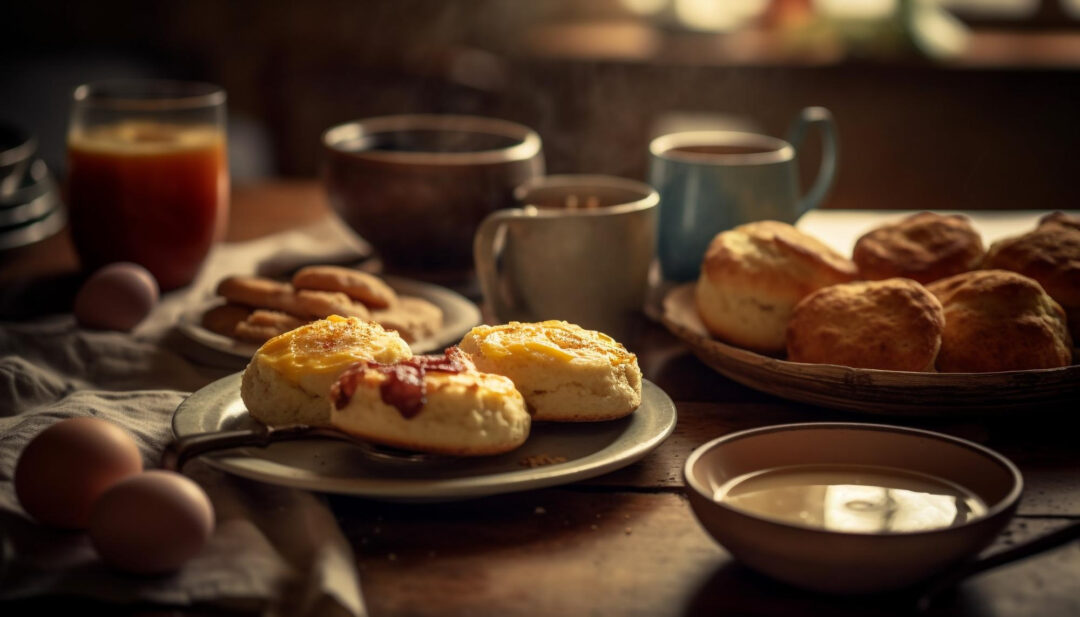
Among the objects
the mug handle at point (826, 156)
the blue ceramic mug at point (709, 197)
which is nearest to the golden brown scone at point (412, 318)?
the blue ceramic mug at point (709, 197)

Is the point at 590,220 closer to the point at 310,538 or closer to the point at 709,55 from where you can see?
the point at 310,538

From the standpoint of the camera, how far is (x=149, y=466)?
95cm

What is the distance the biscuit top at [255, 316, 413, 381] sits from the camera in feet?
3.03

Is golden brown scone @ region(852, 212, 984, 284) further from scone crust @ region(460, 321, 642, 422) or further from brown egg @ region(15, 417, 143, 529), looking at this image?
brown egg @ region(15, 417, 143, 529)

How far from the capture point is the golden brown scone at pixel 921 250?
125cm

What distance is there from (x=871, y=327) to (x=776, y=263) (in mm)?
183

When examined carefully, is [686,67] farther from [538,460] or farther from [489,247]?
[538,460]

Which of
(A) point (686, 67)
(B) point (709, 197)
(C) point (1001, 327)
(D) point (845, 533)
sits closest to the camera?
(D) point (845, 533)

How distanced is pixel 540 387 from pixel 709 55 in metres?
3.31

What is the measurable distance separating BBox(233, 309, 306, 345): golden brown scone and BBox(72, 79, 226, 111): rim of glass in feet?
1.53

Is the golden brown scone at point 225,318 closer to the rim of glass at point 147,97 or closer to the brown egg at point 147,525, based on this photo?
the rim of glass at point 147,97

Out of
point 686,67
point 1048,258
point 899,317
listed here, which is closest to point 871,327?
point 899,317

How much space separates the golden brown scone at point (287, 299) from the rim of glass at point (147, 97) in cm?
37

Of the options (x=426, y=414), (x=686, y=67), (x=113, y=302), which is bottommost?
(x=686, y=67)
